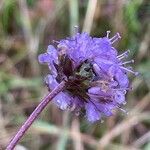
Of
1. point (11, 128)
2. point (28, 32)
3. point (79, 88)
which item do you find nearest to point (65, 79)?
point (79, 88)

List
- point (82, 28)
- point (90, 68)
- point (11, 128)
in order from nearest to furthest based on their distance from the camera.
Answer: point (90, 68)
point (11, 128)
point (82, 28)

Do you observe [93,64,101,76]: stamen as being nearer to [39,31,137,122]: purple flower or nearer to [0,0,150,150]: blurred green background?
[39,31,137,122]: purple flower

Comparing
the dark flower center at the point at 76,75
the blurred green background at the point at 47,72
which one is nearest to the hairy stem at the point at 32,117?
the dark flower center at the point at 76,75

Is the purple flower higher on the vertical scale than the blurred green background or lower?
higher

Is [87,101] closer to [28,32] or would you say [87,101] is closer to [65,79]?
[65,79]

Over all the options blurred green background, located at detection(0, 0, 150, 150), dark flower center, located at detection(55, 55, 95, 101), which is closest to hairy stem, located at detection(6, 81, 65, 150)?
dark flower center, located at detection(55, 55, 95, 101)

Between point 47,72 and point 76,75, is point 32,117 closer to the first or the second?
point 76,75
